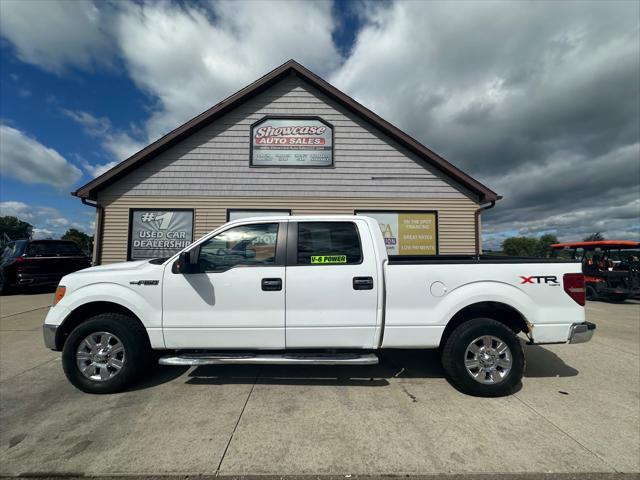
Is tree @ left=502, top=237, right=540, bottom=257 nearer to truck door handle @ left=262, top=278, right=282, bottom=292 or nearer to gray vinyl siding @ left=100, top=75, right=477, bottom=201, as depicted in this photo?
gray vinyl siding @ left=100, top=75, right=477, bottom=201

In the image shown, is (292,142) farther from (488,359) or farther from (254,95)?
(488,359)

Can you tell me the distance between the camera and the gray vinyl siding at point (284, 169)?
8.36 meters

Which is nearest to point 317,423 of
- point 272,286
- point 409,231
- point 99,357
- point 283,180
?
point 272,286

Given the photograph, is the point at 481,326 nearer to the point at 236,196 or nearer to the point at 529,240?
the point at 236,196

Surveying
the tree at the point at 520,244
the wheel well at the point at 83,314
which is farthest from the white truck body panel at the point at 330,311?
the tree at the point at 520,244

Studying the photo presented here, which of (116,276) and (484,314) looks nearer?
(116,276)

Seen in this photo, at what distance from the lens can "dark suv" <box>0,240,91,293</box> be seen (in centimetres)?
938

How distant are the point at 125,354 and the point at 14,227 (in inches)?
4415

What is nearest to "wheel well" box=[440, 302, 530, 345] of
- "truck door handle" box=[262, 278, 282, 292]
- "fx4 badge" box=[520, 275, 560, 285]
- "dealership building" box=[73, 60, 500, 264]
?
"fx4 badge" box=[520, 275, 560, 285]

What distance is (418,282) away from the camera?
3.19m

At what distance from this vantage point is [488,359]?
3182 mm

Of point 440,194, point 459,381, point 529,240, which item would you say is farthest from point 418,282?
point 529,240

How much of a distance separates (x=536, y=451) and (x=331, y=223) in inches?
106

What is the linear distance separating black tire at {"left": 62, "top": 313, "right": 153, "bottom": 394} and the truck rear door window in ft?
6.60
